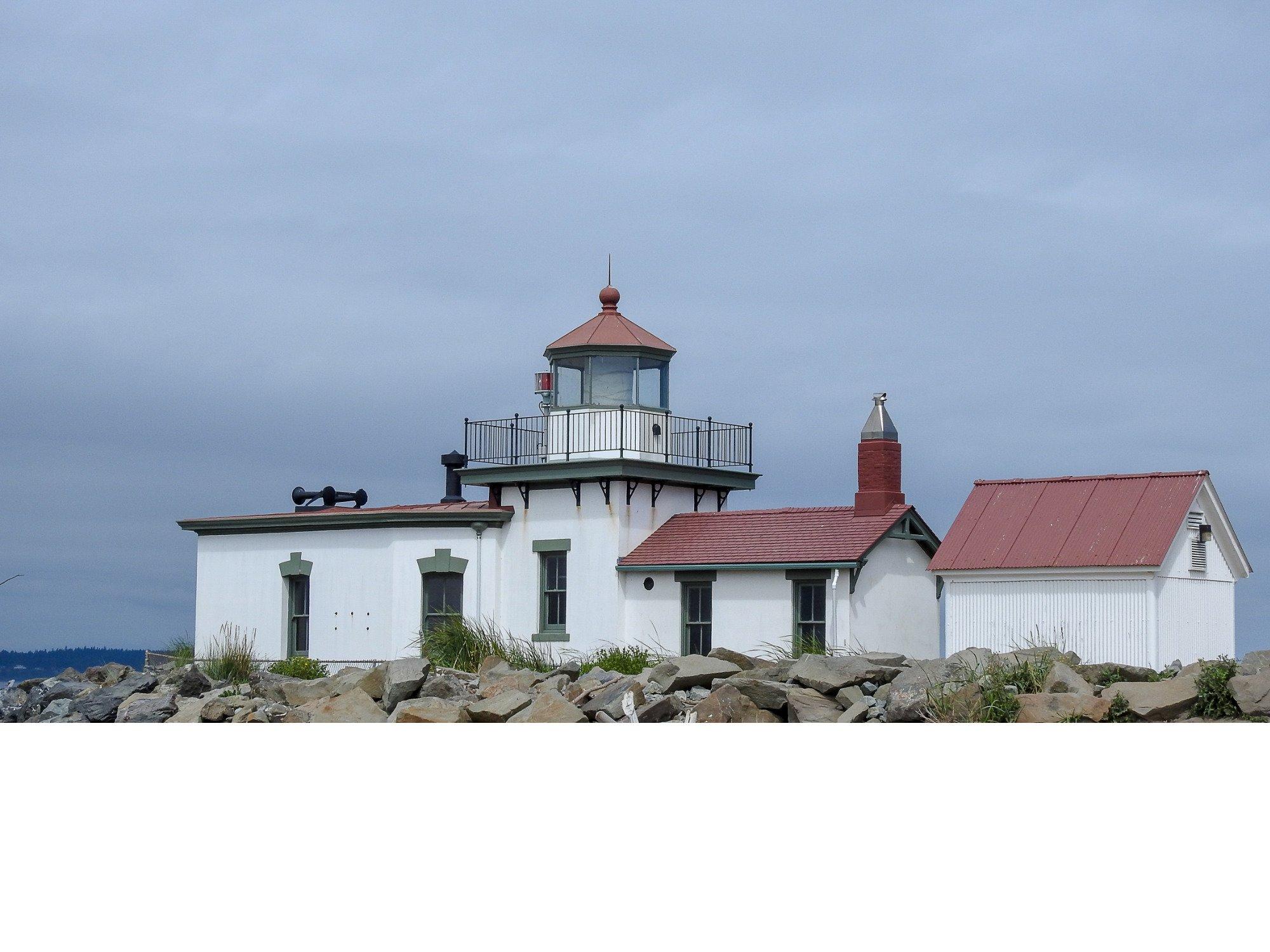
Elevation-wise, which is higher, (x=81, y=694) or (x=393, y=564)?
(x=393, y=564)

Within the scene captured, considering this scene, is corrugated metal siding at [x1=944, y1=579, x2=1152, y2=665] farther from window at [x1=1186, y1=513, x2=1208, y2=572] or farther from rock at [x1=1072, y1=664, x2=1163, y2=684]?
rock at [x1=1072, y1=664, x2=1163, y2=684]

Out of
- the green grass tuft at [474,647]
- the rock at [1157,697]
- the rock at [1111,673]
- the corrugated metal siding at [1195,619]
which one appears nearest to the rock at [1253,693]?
the rock at [1157,697]

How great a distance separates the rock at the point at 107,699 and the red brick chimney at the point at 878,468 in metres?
11.5

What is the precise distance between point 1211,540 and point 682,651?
8.52 metres

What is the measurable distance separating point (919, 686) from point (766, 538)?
9.97 metres

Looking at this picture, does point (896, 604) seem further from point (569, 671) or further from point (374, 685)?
point (374, 685)

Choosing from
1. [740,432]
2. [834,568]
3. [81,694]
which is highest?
[740,432]

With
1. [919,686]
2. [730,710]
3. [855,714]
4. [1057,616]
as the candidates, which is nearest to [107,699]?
[730,710]

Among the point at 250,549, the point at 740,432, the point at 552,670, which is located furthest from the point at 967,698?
the point at 250,549

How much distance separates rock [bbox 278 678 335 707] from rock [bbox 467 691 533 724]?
4283 millimetres

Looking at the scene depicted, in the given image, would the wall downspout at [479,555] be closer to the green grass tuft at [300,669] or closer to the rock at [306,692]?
the green grass tuft at [300,669]

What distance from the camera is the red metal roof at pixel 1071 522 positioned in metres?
22.2
